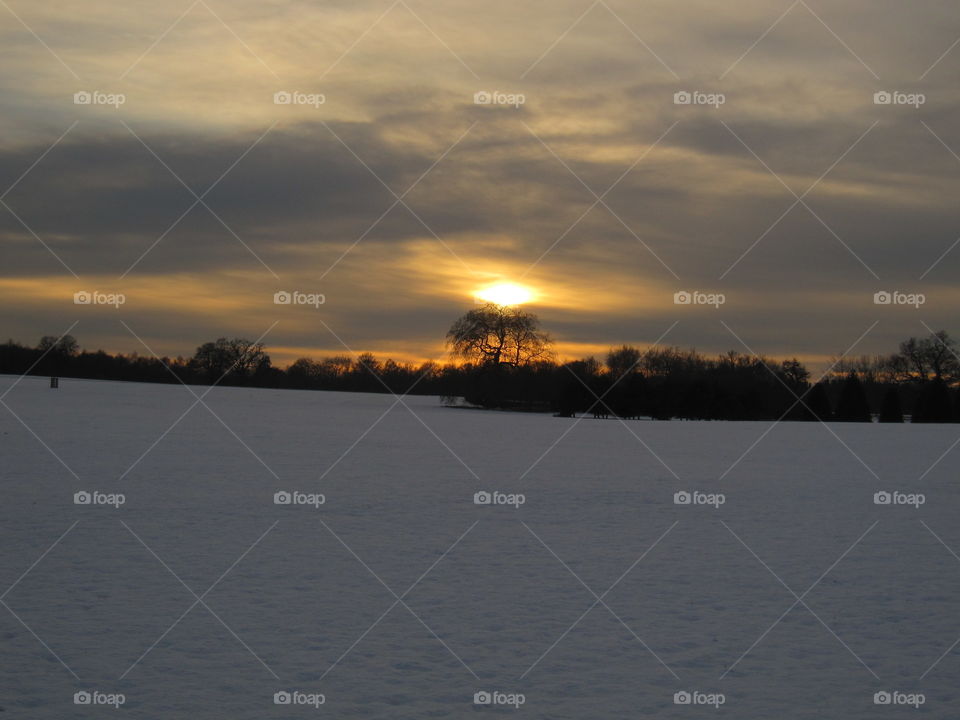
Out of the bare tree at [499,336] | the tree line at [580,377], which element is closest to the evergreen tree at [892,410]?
the tree line at [580,377]

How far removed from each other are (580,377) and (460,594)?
70106 mm

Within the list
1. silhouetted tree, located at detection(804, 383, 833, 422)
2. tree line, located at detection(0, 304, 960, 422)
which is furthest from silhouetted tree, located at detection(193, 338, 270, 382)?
→ silhouetted tree, located at detection(804, 383, 833, 422)

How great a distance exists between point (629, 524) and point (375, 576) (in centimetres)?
553

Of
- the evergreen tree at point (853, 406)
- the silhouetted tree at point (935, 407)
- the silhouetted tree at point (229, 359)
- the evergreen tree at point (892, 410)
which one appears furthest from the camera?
the silhouetted tree at point (229, 359)

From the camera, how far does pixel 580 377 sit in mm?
79500

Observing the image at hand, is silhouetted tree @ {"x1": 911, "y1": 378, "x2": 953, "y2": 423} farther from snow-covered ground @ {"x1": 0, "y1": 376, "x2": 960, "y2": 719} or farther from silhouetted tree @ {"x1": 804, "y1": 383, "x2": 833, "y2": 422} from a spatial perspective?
snow-covered ground @ {"x1": 0, "y1": 376, "x2": 960, "y2": 719}

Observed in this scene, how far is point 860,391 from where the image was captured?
7112cm

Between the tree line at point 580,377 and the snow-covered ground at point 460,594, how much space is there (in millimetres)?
52453

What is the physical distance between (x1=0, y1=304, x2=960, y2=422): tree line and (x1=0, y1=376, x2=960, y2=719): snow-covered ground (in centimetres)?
5245

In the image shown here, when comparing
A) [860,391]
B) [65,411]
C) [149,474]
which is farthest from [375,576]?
[860,391]

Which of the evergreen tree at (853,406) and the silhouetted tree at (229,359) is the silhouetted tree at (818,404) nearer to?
the evergreen tree at (853,406)

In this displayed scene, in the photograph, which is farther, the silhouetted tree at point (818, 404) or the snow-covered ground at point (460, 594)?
the silhouetted tree at point (818, 404)

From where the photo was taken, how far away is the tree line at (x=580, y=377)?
236 feet

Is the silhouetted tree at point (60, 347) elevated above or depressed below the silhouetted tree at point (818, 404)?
above
